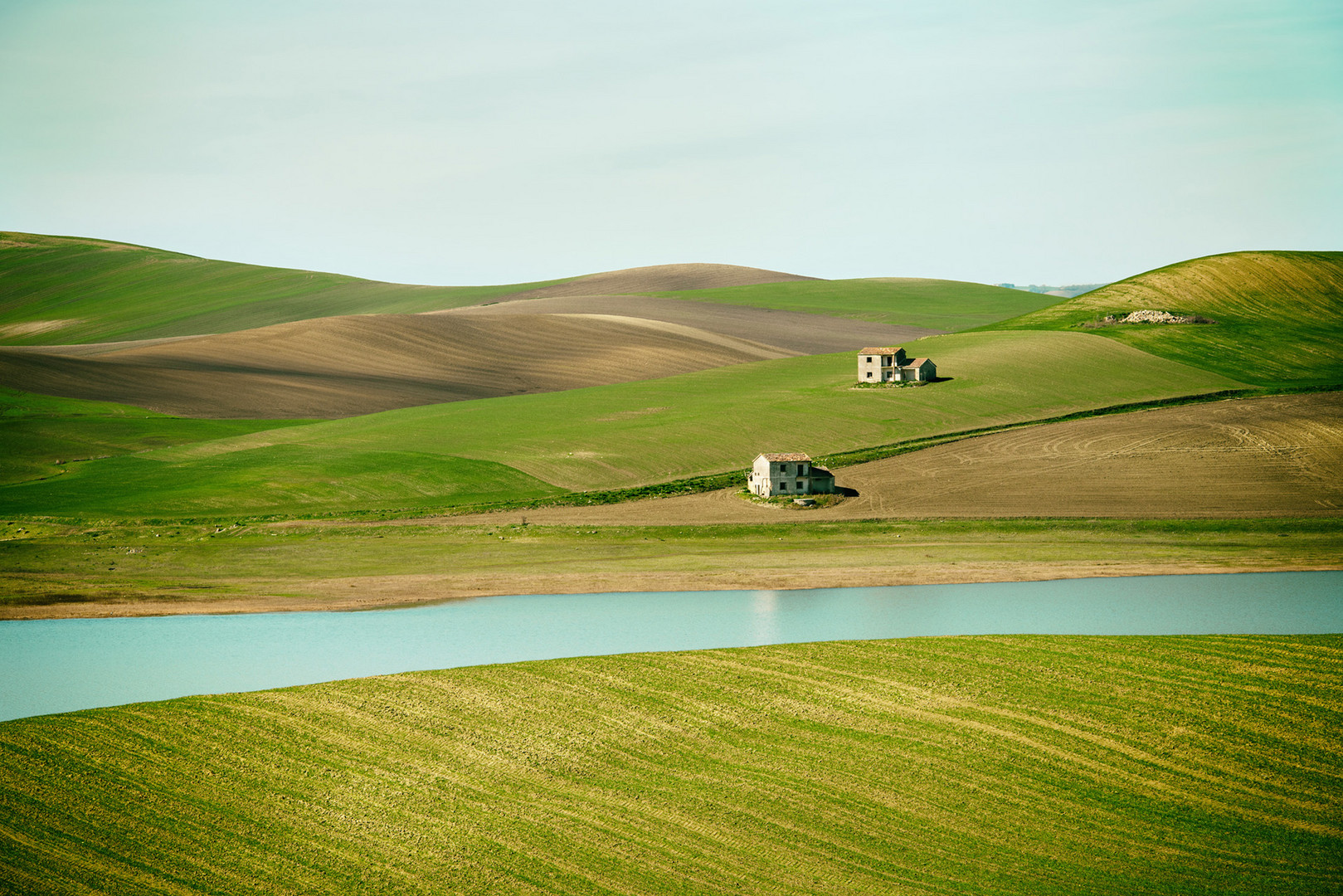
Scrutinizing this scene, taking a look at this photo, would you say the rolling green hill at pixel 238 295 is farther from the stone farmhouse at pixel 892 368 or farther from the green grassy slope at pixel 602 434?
the stone farmhouse at pixel 892 368

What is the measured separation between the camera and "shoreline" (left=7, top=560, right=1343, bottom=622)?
40906 mm

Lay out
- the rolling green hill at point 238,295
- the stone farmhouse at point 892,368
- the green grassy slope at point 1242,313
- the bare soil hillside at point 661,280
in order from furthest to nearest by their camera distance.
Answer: the bare soil hillside at point 661,280
the rolling green hill at point 238,295
the green grassy slope at point 1242,313
the stone farmhouse at point 892,368

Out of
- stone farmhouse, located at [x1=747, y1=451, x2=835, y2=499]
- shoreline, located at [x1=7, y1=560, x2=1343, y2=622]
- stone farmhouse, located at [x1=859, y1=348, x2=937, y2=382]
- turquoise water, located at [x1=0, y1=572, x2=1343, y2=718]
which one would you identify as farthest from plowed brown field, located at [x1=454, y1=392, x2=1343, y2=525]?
stone farmhouse, located at [x1=859, y1=348, x2=937, y2=382]

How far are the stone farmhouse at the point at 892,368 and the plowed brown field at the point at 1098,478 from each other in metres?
12.5

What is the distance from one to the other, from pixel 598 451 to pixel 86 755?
43176 mm

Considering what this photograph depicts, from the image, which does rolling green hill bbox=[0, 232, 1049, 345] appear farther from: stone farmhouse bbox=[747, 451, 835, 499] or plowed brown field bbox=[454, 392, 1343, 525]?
stone farmhouse bbox=[747, 451, 835, 499]

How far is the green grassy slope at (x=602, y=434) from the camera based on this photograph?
2272 inches

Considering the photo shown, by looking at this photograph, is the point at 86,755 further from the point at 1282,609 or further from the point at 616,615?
the point at 1282,609

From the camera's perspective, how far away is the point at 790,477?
57.2 meters

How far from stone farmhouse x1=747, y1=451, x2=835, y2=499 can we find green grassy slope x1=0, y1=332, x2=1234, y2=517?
6320 millimetres

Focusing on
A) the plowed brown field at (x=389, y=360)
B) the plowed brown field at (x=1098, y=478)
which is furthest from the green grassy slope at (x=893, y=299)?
the plowed brown field at (x=1098, y=478)

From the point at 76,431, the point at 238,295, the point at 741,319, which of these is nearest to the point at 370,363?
the point at 76,431

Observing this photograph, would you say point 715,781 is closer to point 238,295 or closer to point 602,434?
point 602,434

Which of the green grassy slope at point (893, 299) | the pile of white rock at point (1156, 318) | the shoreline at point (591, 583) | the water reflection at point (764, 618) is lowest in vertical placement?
the water reflection at point (764, 618)
